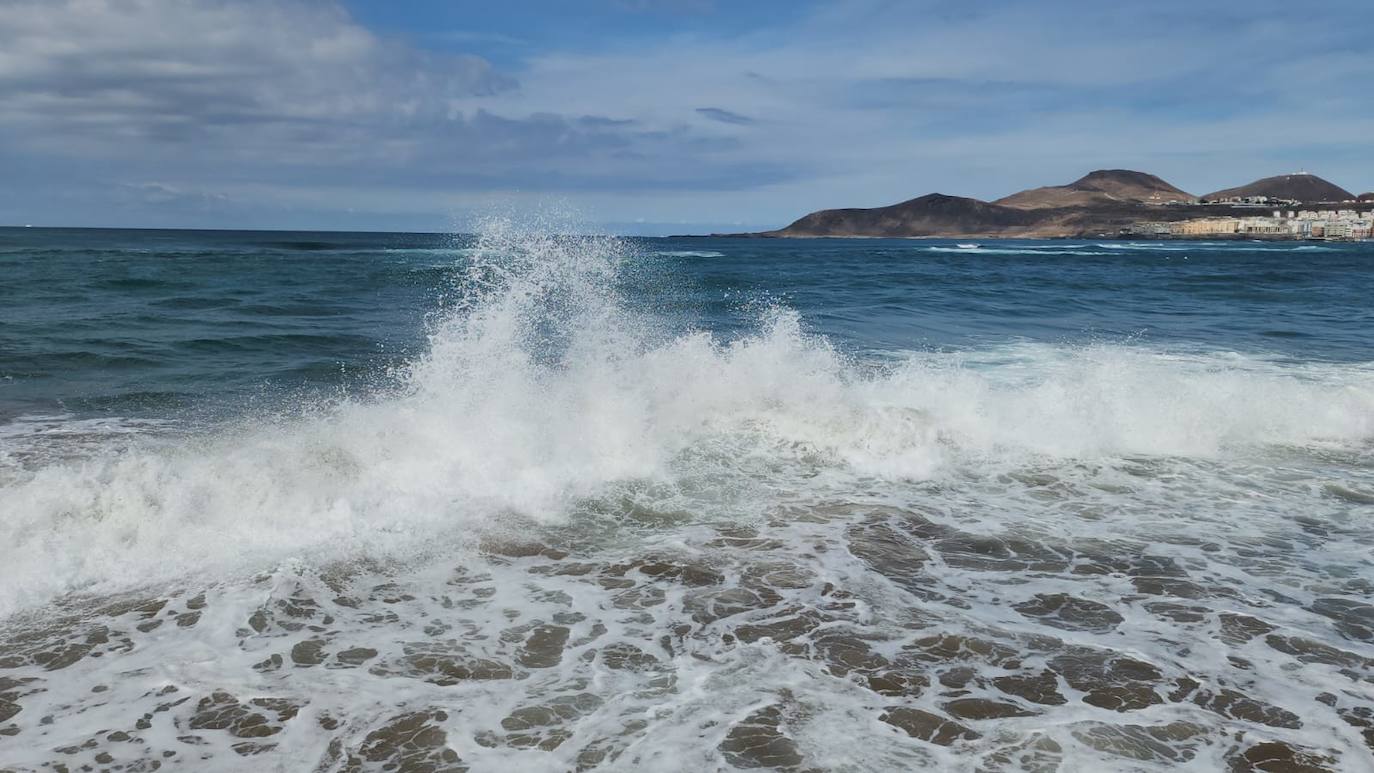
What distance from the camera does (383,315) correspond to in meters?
18.7

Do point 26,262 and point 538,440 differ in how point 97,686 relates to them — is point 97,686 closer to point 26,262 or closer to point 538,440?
point 538,440

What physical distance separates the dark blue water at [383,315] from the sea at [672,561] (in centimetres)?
25

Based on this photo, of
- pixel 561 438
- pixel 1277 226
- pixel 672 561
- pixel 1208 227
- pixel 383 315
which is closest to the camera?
pixel 672 561

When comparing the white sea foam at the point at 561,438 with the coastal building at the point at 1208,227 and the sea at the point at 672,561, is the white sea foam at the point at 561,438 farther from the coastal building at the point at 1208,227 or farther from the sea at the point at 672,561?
the coastal building at the point at 1208,227

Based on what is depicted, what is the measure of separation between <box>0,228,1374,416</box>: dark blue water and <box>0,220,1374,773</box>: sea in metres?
0.25

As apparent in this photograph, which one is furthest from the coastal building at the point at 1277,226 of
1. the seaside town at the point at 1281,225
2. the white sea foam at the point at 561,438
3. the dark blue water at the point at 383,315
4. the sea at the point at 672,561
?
the sea at the point at 672,561

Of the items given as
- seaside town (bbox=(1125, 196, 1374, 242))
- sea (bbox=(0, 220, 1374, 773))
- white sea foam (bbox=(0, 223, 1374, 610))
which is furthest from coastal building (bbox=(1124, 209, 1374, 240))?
sea (bbox=(0, 220, 1374, 773))

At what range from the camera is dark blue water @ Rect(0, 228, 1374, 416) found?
1150 cm

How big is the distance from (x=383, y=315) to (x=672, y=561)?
48.7 feet

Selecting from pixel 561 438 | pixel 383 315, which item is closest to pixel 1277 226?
pixel 383 315

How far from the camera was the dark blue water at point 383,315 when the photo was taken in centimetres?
1150

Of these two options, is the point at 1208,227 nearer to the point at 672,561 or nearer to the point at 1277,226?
the point at 1277,226

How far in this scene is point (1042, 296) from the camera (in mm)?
27016

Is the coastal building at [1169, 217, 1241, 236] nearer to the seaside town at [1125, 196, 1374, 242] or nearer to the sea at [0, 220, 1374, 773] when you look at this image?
the seaside town at [1125, 196, 1374, 242]
